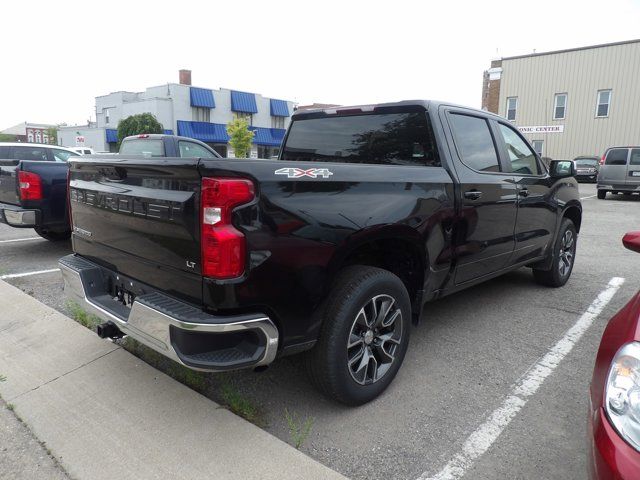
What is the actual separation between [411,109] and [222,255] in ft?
6.70

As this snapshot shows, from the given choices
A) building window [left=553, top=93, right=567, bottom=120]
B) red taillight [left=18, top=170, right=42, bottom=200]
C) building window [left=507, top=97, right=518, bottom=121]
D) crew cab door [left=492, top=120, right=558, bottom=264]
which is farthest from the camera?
building window [left=507, top=97, right=518, bottom=121]

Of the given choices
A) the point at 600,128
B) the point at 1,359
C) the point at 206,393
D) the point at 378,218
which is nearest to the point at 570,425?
the point at 378,218

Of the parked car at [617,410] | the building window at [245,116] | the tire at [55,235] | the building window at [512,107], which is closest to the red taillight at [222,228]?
the parked car at [617,410]

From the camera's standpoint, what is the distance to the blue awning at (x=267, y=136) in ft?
150

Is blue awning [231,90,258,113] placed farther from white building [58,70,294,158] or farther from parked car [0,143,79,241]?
parked car [0,143,79,241]

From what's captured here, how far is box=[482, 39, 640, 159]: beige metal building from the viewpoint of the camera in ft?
92.8

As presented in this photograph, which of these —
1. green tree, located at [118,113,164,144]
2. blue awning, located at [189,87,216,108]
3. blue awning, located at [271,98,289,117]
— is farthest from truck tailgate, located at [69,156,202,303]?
blue awning, located at [271,98,289,117]

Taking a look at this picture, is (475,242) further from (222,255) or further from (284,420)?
(222,255)

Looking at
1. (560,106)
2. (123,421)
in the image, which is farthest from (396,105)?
(560,106)

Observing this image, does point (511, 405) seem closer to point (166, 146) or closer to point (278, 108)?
point (166, 146)

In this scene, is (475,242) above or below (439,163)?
below

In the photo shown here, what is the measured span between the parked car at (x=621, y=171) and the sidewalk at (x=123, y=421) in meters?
18.1

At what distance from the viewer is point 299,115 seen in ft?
13.6

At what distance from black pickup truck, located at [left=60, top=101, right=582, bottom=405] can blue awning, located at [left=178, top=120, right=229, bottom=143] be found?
3926cm
